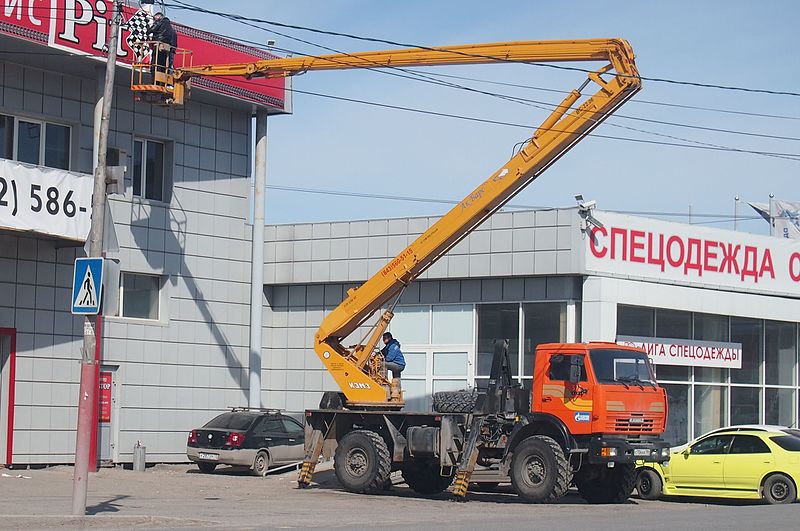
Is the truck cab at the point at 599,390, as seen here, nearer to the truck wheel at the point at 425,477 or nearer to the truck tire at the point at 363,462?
the truck wheel at the point at 425,477

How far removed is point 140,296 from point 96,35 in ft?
21.2

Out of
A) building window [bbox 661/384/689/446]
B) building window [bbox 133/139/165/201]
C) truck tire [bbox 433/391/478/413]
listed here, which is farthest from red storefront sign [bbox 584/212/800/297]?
building window [bbox 133/139/165/201]

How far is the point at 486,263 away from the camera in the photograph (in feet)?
100

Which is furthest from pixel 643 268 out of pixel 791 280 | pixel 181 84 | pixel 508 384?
pixel 181 84

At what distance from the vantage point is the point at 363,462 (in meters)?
23.2

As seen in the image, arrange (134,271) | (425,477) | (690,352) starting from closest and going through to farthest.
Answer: (425,477) < (134,271) < (690,352)

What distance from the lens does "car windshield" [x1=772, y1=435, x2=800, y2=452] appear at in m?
23.0

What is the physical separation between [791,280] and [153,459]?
59.9 ft

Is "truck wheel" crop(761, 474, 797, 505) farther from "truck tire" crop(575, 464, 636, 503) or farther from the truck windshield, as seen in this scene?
the truck windshield

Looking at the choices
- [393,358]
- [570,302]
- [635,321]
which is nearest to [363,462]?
[393,358]

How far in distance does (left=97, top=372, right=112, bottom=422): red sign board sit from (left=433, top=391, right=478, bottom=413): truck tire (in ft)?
28.7

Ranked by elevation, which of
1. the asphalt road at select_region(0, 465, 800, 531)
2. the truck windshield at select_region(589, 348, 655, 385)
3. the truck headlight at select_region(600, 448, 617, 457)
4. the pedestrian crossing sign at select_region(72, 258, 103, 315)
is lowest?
the asphalt road at select_region(0, 465, 800, 531)

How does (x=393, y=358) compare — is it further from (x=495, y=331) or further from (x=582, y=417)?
(x=495, y=331)

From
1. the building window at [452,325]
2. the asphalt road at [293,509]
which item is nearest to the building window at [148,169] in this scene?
the asphalt road at [293,509]
